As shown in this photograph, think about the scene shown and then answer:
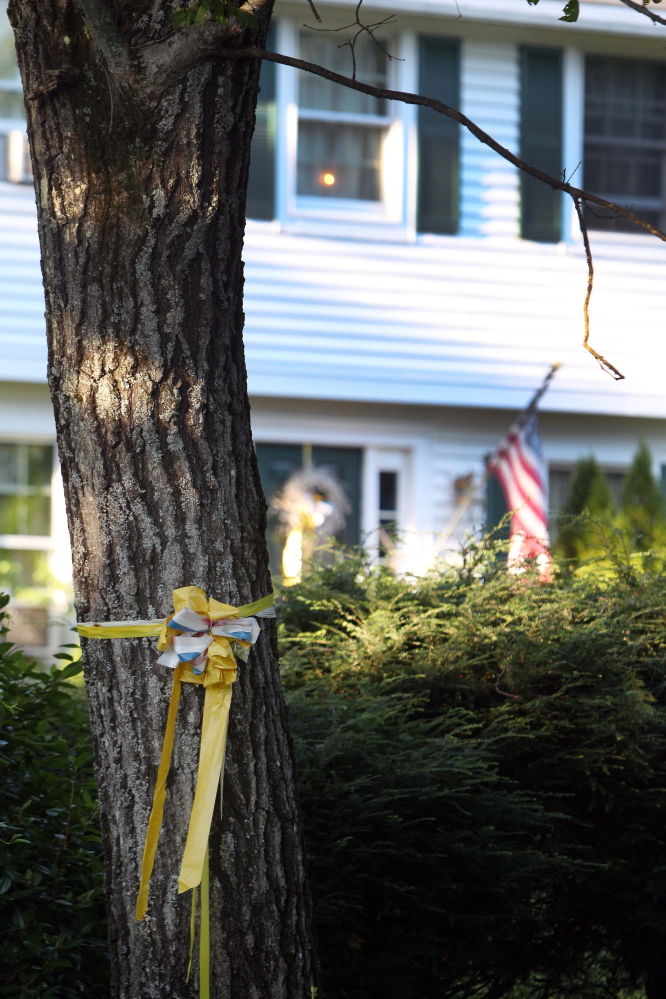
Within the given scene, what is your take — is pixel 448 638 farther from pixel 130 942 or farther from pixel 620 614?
pixel 130 942

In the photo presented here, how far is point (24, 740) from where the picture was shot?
8.64ft

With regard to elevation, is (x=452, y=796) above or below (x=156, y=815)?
below

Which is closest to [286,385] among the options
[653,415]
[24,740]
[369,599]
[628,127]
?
[653,415]

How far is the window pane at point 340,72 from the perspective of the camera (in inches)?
358

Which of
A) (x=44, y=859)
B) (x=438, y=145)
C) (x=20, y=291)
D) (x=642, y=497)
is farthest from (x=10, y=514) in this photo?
(x=44, y=859)

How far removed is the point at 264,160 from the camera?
8.82 meters

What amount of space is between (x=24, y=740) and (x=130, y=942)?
592 millimetres

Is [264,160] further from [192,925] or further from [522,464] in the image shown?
[192,925]

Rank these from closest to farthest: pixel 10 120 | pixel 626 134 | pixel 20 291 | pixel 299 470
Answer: pixel 20 291
pixel 10 120
pixel 299 470
pixel 626 134

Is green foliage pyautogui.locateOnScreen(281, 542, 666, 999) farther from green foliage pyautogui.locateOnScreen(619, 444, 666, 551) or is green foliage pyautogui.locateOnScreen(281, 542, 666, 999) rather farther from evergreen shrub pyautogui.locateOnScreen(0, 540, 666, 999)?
green foliage pyautogui.locateOnScreen(619, 444, 666, 551)

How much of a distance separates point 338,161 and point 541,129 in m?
1.76

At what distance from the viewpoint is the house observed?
8844 millimetres

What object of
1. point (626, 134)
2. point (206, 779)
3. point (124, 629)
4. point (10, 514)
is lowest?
point (10, 514)

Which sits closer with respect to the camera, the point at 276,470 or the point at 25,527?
the point at 25,527
